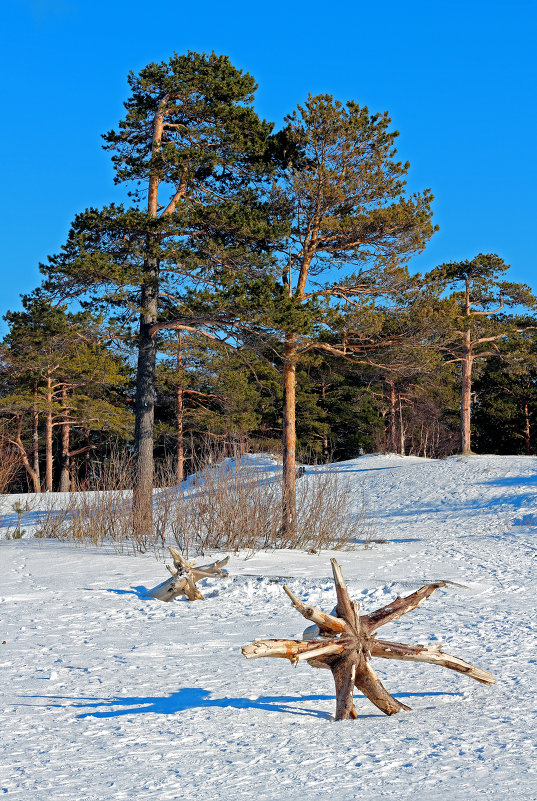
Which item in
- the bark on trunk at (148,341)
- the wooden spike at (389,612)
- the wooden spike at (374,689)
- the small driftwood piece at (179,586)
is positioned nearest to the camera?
the wooden spike at (374,689)

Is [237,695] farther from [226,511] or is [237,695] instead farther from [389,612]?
[226,511]

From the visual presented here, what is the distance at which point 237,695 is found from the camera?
4.49 m

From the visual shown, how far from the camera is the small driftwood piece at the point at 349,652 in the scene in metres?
4.00

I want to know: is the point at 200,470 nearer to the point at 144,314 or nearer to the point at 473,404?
the point at 144,314

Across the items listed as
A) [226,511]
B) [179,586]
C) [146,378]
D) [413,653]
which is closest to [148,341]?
[146,378]

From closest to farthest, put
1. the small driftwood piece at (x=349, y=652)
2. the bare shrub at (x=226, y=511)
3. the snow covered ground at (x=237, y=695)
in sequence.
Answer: the snow covered ground at (x=237, y=695) → the small driftwood piece at (x=349, y=652) → the bare shrub at (x=226, y=511)

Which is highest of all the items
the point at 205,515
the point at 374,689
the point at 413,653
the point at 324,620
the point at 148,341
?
the point at 148,341

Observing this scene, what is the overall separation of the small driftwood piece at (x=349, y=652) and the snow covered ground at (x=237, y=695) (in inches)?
5.1

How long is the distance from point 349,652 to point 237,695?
870 mm

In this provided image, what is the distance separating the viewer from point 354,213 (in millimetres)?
15336

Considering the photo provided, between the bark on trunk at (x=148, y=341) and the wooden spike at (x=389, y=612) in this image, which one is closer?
the wooden spike at (x=389, y=612)

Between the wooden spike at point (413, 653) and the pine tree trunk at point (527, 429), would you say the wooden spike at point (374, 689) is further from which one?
the pine tree trunk at point (527, 429)

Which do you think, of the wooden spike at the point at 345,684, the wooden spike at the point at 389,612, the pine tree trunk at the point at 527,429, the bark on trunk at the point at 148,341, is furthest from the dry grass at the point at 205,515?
the pine tree trunk at the point at 527,429

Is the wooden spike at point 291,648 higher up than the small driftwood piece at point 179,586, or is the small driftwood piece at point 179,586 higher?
the wooden spike at point 291,648
